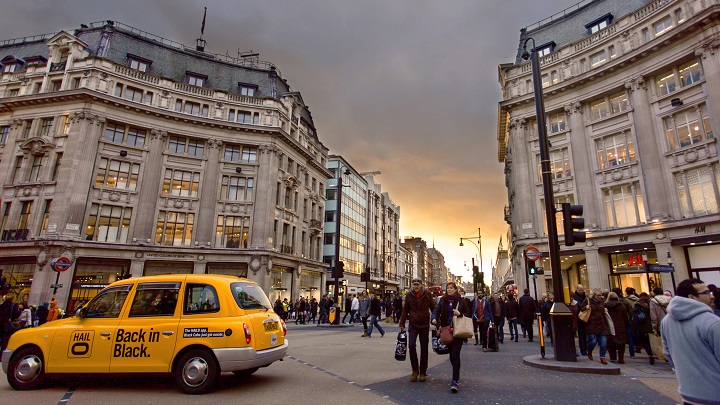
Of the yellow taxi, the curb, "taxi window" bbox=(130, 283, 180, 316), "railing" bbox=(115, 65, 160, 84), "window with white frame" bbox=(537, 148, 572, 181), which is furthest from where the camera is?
"railing" bbox=(115, 65, 160, 84)

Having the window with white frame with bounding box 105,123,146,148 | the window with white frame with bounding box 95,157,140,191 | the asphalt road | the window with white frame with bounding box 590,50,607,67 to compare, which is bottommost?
the asphalt road

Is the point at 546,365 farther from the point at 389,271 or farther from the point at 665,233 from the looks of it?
the point at 389,271

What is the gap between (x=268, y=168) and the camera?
3606cm

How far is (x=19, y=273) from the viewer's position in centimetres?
2766

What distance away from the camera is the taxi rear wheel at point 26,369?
649 cm

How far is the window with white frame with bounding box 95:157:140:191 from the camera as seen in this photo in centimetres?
3038

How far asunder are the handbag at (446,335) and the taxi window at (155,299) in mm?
4949

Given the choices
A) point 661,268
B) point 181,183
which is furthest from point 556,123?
point 181,183

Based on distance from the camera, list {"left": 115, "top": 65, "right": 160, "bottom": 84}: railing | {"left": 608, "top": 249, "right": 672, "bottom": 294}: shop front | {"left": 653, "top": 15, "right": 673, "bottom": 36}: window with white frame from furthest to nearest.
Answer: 1. {"left": 115, "top": 65, "right": 160, "bottom": 84}: railing
2. {"left": 653, "top": 15, "right": 673, "bottom": 36}: window with white frame
3. {"left": 608, "top": 249, "right": 672, "bottom": 294}: shop front

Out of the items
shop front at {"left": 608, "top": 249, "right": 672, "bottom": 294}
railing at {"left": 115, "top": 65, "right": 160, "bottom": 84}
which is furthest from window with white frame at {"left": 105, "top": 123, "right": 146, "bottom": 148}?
shop front at {"left": 608, "top": 249, "right": 672, "bottom": 294}

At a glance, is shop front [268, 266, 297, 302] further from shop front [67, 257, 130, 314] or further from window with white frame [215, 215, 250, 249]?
shop front [67, 257, 130, 314]

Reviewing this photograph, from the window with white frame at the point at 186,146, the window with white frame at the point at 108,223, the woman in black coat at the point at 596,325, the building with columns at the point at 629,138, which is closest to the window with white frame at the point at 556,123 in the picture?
the building with columns at the point at 629,138

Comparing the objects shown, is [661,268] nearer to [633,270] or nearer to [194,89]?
[633,270]

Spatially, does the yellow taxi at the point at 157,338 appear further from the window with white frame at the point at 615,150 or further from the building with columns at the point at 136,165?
the window with white frame at the point at 615,150
